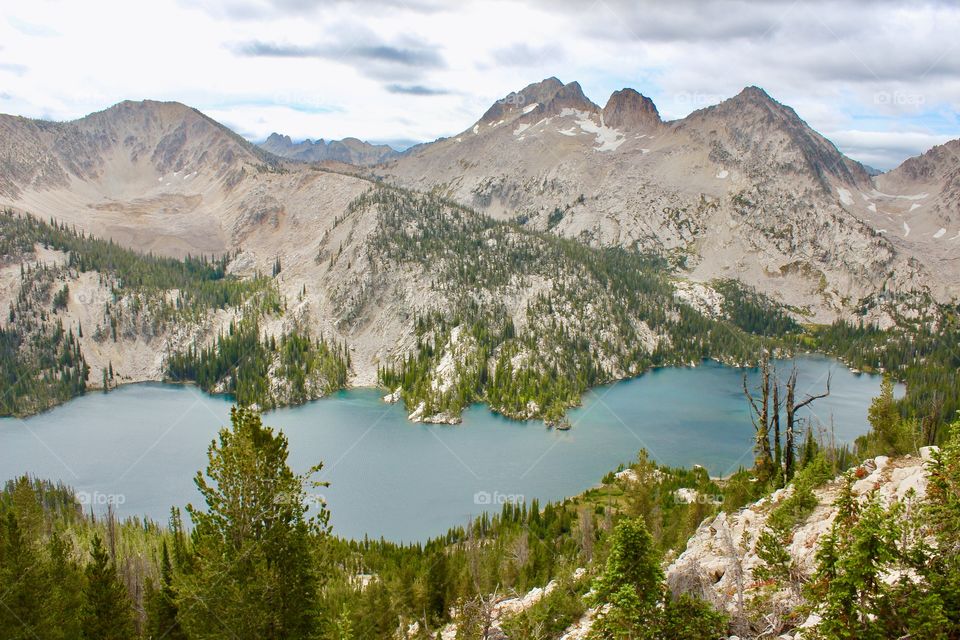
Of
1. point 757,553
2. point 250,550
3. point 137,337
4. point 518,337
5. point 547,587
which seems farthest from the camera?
point 137,337

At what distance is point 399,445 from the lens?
384ft

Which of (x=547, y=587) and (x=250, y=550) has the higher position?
(x=250, y=550)

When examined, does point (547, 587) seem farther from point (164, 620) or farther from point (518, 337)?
point (518, 337)

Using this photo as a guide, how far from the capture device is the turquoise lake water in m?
93.5

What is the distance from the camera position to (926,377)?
157000 millimetres

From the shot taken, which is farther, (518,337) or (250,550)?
(518,337)

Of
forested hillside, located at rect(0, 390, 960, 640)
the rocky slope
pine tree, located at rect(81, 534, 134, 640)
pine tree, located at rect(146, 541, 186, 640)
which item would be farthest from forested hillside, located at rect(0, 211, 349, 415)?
the rocky slope

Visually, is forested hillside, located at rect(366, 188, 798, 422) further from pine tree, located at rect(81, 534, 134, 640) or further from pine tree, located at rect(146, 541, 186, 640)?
pine tree, located at rect(81, 534, 134, 640)

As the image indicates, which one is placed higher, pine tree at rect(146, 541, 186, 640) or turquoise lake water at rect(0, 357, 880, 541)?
pine tree at rect(146, 541, 186, 640)

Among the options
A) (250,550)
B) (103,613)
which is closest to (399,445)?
(103,613)

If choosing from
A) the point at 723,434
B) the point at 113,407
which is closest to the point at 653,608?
the point at 723,434

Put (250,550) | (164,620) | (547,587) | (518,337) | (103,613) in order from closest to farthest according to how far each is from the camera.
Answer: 1. (250,550)
2. (103,613)
3. (164,620)
4. (547,587)
5. (518,337)

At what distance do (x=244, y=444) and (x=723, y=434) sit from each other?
11414cm

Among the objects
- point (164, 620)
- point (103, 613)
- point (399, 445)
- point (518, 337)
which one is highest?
point (518, 337)
